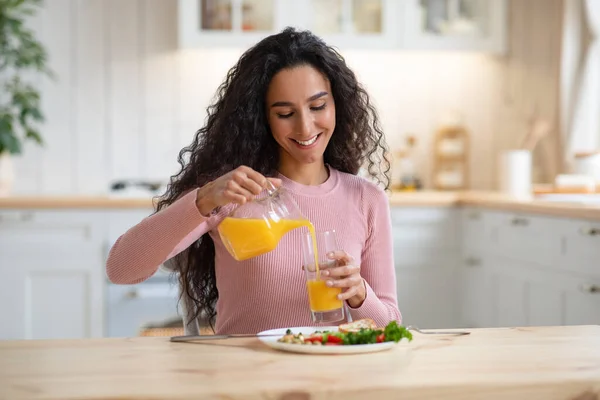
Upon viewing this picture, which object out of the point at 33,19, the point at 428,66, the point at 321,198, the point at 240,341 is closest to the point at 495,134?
the point at 428,66

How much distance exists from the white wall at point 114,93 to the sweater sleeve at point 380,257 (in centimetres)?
249

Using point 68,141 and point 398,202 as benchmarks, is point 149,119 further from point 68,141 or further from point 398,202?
point 398,202

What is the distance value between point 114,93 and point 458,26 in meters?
1.73

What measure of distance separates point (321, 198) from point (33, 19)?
2.78 meters

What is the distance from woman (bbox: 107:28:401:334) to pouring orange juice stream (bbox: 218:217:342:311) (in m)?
0.22

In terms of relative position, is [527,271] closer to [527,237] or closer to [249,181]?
[527,237]

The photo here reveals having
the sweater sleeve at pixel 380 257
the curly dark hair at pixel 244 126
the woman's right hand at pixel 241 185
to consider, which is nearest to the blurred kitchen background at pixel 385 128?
the sweater sleeve at pixel 380 257

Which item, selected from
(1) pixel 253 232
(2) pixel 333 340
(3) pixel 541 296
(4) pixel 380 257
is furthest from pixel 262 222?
(3) pixel 541 296

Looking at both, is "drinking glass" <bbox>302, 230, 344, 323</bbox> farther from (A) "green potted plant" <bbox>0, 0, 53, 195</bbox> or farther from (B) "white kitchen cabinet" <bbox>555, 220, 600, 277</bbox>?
(A) "green potted plant" <bbox>0, 0, 53, 195</bbox>

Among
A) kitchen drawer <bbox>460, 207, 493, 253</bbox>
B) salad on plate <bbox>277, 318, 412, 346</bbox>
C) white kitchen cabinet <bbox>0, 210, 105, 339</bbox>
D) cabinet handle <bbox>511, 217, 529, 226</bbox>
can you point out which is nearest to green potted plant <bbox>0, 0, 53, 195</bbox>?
white kitchen cabinet <bbox>0, 210, 105, 339</bbox>

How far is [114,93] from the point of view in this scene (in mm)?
4246

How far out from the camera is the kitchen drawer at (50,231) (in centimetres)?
368

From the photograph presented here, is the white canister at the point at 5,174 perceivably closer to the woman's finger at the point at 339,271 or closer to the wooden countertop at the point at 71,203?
the wooden countertop at the point at 71,203

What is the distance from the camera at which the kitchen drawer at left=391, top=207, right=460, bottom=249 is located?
12.8ft
